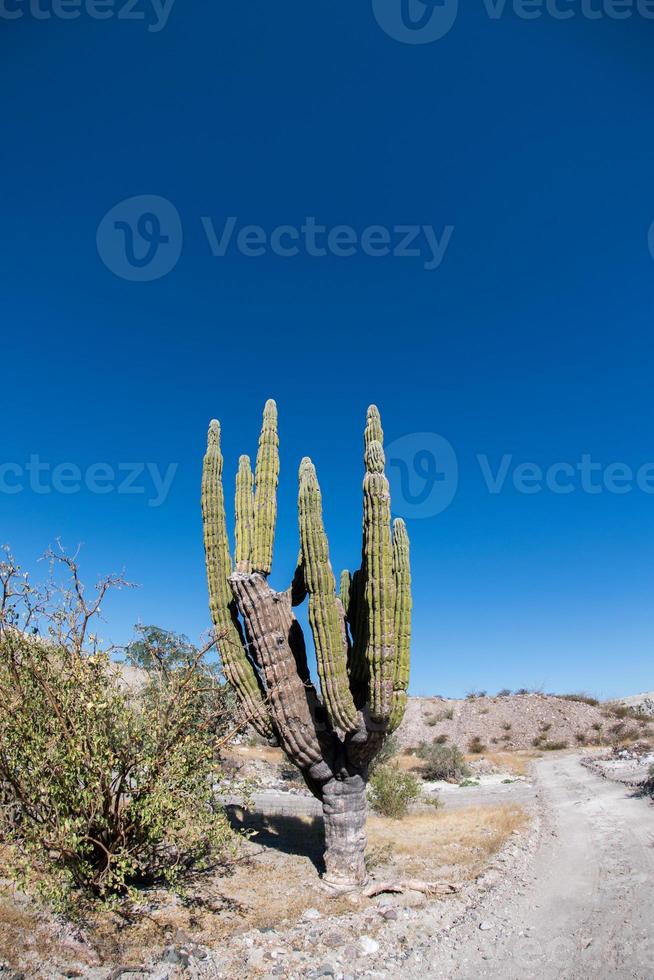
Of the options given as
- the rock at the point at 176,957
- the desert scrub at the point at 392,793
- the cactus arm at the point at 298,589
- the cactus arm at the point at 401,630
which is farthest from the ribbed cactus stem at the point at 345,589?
the desert scrub at the point at 392,793

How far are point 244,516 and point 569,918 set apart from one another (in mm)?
6719

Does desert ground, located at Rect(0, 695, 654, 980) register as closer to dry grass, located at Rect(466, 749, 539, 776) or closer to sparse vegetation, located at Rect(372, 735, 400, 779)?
sparse vegetation, located at Rect(372, 735, 400, 779)

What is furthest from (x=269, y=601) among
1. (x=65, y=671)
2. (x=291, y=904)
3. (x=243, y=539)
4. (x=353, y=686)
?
(x=291, y=904)

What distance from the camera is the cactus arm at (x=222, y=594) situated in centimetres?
840

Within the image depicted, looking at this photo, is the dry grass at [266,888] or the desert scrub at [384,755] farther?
the desert scrub at [384,755]

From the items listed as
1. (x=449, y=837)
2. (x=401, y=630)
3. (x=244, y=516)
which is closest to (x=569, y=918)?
(x=401, y=630)

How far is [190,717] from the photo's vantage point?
667 cm

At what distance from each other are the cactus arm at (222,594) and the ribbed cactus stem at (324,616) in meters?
1.23

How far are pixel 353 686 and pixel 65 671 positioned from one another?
4114mm

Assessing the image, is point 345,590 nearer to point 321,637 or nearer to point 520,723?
point 321,637

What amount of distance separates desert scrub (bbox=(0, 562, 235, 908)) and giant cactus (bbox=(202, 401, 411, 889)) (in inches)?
59.8

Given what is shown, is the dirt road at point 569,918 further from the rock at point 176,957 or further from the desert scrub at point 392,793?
the desert scrub at point 392,793

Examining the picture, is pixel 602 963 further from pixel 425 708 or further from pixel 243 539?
pixel 425 708

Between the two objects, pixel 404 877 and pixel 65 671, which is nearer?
pixel 65 671
